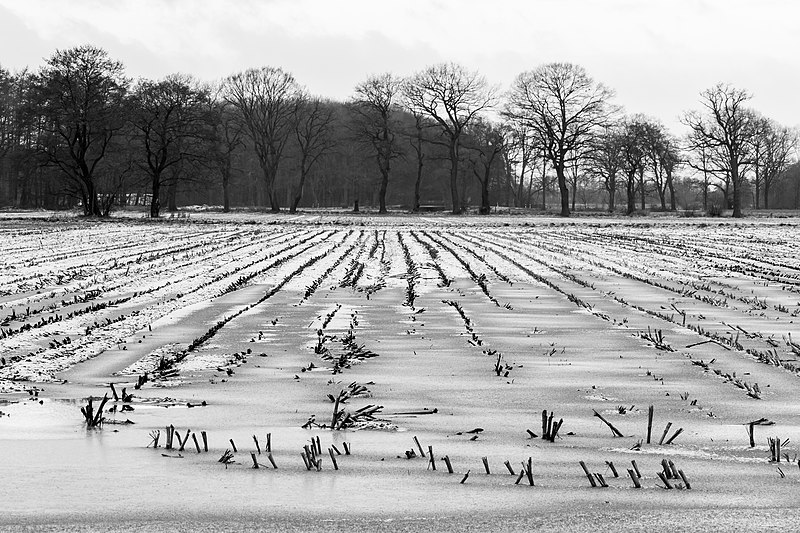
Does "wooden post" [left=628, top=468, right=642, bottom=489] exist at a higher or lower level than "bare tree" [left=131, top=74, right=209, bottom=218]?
lower

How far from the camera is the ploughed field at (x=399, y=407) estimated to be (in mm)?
3666

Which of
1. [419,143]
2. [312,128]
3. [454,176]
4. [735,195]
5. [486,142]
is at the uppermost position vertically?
[312,128]

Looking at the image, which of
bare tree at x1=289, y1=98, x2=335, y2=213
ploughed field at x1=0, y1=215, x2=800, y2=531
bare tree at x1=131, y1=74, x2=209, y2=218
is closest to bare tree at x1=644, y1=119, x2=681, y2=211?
bare tree at x1=289, y1=98, x2=335, y2=213

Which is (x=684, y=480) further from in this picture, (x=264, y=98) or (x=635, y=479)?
(x=264, y=98)

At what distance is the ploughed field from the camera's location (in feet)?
12.0

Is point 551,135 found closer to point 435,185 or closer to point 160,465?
point 435,185

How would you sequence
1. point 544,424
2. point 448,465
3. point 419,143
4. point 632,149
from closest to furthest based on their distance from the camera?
point 448,465
point 544,424
point 632,149
point 419,143

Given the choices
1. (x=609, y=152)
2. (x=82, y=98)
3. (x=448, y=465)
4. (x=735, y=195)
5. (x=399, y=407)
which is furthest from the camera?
(x=609, y=152)

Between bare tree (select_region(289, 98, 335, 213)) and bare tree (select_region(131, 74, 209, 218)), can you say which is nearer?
bare tree (select_region(131, 74, 209, 218))

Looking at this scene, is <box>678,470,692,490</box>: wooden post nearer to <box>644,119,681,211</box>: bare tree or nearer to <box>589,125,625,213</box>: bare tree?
<box>589,125,625,213</box>: bare tree

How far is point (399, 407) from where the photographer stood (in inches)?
220

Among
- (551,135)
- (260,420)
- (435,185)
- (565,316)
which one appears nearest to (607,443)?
(260,420)

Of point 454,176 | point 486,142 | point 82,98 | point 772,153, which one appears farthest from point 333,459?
point 772,153

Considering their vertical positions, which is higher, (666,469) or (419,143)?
(419,143)
